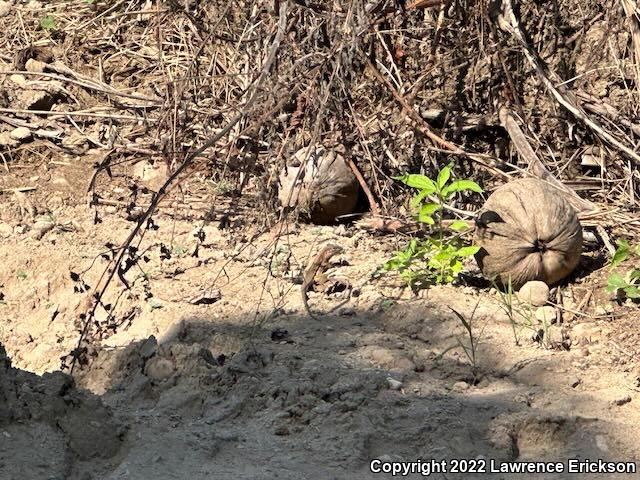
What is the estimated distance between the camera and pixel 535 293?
463cm

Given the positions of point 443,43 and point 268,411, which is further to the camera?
point 443,43

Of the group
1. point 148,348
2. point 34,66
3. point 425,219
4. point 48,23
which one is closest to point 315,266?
point 425,219

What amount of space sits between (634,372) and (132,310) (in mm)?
2203

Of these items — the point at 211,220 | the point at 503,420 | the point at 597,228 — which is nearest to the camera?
the point at 503,420

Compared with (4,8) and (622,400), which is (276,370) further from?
(4,8)

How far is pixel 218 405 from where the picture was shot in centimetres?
369

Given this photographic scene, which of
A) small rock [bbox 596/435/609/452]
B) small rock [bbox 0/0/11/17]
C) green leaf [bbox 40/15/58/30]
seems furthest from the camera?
small rock [bbox 0/0/11/17]

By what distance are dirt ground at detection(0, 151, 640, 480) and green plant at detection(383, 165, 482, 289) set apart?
8 centimetres

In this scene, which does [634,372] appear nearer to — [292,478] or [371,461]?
[371,461]

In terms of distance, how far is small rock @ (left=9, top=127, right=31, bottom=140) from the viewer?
6223 millimetres

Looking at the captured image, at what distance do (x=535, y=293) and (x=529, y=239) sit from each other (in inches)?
9.6

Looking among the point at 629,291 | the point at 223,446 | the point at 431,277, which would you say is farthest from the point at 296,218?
the point at 223,446

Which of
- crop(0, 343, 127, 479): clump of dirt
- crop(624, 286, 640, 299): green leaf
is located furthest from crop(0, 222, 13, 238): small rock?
crop(624, 286, 640, 299): green leaf

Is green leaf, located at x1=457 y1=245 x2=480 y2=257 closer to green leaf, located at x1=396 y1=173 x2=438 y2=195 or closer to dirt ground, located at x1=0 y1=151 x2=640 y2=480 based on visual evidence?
dirt ground, located at x1=0 y1=151 x2=640 y2=480
